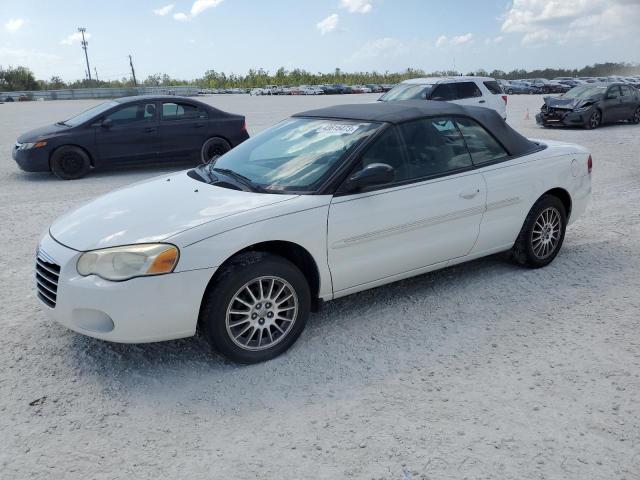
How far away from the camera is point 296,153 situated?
4.21 m

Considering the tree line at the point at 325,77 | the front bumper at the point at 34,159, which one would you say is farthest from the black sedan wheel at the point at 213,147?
the tree line at the point at 325,77

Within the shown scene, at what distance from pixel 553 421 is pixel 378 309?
165 centimetres

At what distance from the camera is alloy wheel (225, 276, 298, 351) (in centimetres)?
346

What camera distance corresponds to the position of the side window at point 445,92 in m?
13.7

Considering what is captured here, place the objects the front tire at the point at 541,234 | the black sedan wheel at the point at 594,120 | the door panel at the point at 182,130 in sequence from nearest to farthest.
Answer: the front tire at the point at 541,234, the door panel at the point at 182,130, the black sedan wheel at the point at 594,120

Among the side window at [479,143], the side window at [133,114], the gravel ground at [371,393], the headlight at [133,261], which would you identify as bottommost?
the gravel ground at [371,393]

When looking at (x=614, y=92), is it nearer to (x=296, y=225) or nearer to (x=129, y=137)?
(x=129, y=137)

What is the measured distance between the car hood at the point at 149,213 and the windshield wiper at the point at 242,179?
0.29ft

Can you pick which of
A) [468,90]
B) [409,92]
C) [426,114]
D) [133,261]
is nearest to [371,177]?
[426,114]

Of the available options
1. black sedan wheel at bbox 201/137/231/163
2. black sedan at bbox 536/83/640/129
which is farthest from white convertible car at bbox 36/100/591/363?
black sedan at bbox 536/83/640/129

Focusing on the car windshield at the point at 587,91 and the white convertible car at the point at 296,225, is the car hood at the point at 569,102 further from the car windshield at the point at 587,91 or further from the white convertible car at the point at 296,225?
the white convertible car at the point at 296,225

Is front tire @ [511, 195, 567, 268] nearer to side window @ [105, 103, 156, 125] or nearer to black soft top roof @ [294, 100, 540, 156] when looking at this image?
black soft top roof @ [294, 100, 540, 156]

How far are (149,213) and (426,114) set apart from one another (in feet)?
7.29

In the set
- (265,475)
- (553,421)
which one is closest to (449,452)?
(553,421)
